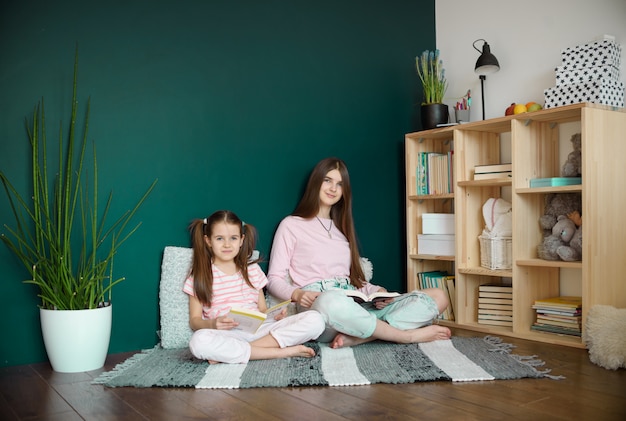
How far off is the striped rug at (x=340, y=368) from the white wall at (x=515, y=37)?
1.47 meters

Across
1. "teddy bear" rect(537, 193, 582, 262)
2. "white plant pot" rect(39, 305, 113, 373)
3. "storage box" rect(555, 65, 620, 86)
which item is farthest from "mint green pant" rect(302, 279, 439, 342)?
"storage box" rect(555, 65, 620, 86)

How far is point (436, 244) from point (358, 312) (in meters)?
0.99

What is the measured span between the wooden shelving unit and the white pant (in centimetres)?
103

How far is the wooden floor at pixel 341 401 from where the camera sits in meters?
1.68

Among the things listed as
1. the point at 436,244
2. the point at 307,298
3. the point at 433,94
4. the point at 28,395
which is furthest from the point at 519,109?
the point at 28,395

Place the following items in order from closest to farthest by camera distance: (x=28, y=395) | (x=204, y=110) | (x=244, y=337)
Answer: (x=28, y=395) < (x=244, y=337) < (x=204, y=110)

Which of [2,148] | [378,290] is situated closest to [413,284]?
[378,290]

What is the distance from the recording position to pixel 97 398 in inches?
74.7

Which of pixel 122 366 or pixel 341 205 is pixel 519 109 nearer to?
pixel 341 205

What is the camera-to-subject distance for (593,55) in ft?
8.79

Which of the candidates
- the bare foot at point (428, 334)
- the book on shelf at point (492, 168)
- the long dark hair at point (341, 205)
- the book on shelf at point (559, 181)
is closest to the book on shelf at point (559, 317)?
the bare foot at point (428, 334)

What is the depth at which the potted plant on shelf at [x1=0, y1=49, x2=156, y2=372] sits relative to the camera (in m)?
2.22

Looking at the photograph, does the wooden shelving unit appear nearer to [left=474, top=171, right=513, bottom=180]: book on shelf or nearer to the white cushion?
[left=474, top=171, right=513, bottom=180]: book on shelf

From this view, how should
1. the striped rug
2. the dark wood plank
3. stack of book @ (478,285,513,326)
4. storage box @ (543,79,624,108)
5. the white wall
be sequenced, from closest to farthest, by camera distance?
the dark wood plank < the striped rug < storage box @ (543,79,624,108) < the white wall < stack of book @ (478,285,513,326)
